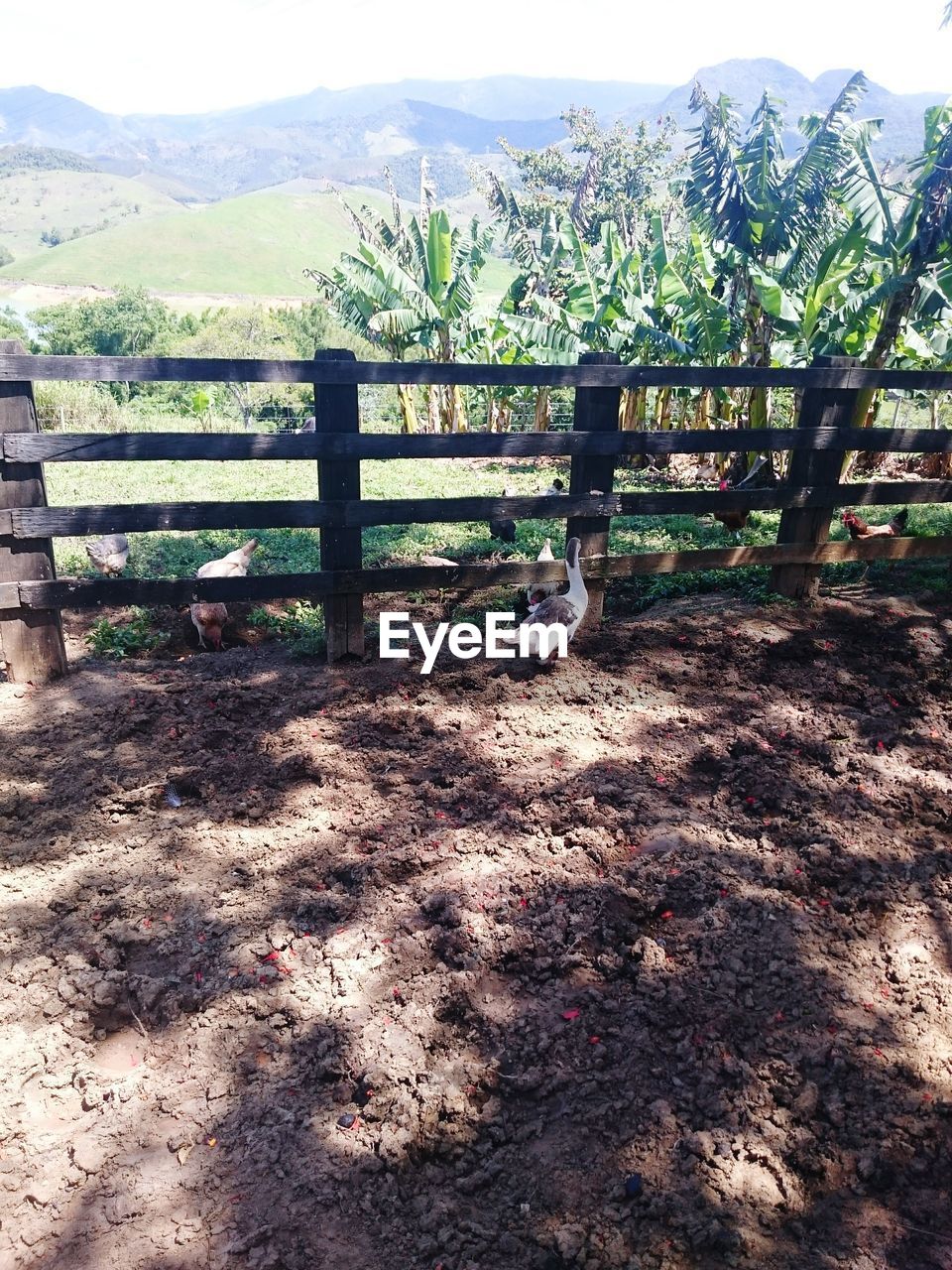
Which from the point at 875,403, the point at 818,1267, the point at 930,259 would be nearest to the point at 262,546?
the point at 818,1267

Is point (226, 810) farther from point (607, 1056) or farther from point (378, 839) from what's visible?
point (607, 1056)

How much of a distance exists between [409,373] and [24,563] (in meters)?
2.25

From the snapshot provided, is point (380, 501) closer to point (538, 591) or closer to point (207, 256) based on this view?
point (538, 591)

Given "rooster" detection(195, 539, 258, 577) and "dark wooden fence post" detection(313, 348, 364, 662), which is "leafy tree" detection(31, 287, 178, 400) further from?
"dark wooden fence post" detection(313, 348, 364, 662)

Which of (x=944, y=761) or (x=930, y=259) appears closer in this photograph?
(x=944, y=761)

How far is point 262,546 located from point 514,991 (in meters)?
5.92

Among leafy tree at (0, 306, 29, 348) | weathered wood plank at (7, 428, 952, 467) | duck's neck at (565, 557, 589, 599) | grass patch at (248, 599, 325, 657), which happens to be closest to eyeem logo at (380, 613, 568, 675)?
duck's neck at (565, 557, 589, 599)

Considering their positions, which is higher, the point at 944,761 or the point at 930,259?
the point at 930,259

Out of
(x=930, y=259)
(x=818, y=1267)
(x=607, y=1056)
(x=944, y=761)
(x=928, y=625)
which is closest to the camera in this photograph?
(x=818, y=1267)

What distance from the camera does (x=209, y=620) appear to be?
5.33 metres

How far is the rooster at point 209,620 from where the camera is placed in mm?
5301

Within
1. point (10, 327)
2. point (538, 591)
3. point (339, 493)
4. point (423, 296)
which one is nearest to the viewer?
point (339, 493)

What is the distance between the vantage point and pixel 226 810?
3.57 metres

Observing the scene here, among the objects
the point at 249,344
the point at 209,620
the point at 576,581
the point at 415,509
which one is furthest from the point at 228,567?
the point at 249,344
